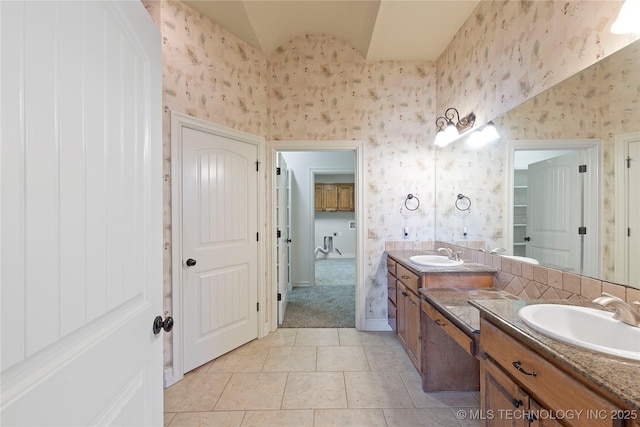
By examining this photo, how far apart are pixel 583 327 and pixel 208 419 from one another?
203cm

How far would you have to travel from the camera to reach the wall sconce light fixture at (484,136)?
6.34ft

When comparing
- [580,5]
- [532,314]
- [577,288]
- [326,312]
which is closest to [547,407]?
[532,314]

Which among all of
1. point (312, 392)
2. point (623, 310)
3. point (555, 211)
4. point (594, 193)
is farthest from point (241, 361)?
point (594, 193)

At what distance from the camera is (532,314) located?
1070mm

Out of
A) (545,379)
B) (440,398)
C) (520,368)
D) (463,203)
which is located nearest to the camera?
(545,379)

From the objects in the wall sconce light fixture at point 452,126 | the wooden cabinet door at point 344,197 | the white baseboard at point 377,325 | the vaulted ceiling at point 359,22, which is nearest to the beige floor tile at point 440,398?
the white baseboard at point 377,325

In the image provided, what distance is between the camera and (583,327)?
3.37 feet

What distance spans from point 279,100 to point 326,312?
2.58m

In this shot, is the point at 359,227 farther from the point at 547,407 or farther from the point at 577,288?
the point at 547,407

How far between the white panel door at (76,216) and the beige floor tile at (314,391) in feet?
3.70

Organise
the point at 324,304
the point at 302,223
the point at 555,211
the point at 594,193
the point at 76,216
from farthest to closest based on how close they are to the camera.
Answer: the point at 302,223, the point at 324,304, the point at 555,211, the point at 594,193, the point at 76,216

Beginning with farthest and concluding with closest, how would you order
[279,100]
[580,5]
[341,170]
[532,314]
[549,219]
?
[341,170], [279,100], [549,219], [580,5], [532,314]

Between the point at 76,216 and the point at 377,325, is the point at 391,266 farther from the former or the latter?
the point at 76,216

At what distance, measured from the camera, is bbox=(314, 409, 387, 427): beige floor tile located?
1.59 m
